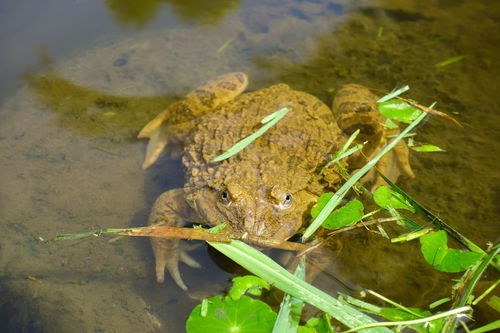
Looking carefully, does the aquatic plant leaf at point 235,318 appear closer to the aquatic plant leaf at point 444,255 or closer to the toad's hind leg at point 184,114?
the aquatic plant leaf at point 444,255

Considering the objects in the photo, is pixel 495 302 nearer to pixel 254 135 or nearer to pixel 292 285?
pixel 292 285

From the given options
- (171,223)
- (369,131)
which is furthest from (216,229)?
(369,131)

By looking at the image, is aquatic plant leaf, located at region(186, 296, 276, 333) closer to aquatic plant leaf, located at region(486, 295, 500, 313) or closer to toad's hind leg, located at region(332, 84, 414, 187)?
aquatic plant leaf, located at region(486, 295, 500, 313)

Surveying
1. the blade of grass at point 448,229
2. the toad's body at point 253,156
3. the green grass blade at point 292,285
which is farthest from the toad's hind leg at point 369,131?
the green grass blade at point 292,285

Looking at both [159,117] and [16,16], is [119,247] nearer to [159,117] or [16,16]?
[159,117]

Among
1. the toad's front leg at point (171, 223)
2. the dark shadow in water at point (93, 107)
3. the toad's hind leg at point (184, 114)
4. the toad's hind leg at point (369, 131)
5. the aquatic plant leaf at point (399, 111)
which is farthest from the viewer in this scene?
the dark shadow in water at point (93, 107)
